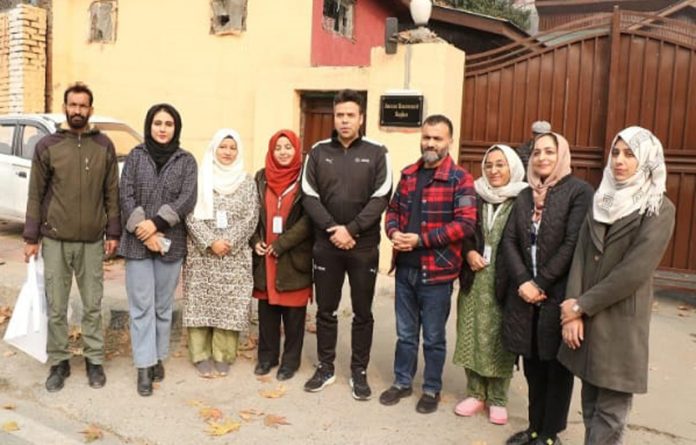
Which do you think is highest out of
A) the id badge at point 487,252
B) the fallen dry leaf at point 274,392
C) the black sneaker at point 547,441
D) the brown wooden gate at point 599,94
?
the brown wooden gate at point 599,94

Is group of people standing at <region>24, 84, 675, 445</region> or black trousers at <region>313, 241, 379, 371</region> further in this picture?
black trousers at <region>313, 241, 379, 371</region>

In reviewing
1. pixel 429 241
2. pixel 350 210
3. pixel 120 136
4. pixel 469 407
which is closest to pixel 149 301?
pixel 350 210

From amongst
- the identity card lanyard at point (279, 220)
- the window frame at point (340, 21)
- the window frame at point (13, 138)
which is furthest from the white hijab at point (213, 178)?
the window frame at point (340, 21)

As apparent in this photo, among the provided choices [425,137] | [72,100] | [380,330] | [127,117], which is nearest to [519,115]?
[380,330]

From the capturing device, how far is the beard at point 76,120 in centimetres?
393

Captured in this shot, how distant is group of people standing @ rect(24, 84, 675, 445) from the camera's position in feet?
10.5

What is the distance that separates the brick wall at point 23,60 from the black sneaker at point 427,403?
31.6ft

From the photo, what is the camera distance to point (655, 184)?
107 inches

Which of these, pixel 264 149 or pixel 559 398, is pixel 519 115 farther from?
pixel 559 398

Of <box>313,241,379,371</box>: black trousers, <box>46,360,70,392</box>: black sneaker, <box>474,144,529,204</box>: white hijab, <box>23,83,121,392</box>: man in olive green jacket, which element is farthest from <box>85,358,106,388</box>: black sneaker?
<box>474,144,529,204</box>: white hijab

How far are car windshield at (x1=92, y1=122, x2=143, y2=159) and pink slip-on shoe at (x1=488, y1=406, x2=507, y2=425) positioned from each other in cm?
625

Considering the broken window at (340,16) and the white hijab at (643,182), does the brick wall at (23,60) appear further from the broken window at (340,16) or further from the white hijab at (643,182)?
the white hijab at (643,182)

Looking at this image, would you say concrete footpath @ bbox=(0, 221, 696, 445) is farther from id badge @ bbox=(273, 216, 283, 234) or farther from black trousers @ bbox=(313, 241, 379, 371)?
id badge @ bbox=(273, 216, 283, 234)

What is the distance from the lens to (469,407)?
12.4 feet
